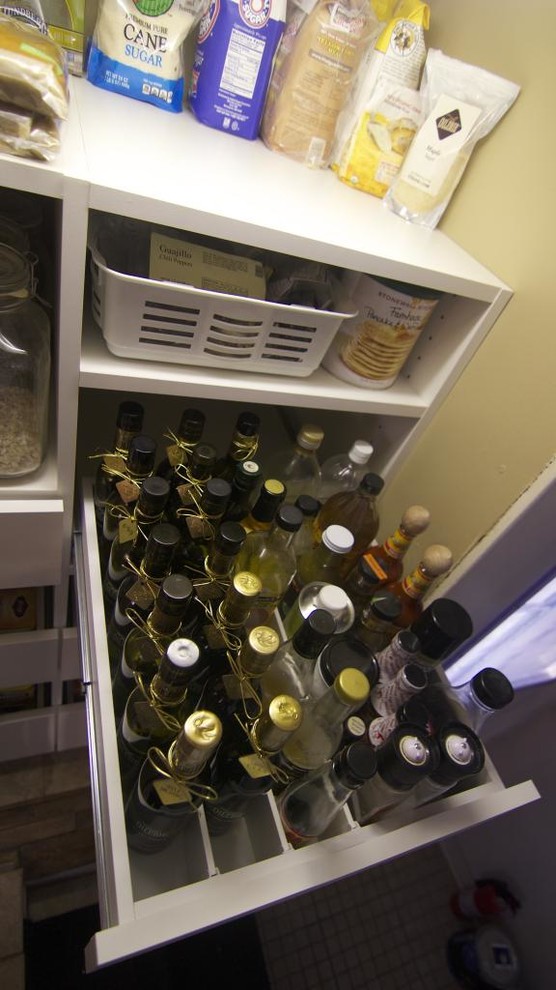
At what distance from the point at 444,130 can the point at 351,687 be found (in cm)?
81

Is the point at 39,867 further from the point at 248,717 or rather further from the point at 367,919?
the point at 248,717

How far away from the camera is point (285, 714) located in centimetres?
54

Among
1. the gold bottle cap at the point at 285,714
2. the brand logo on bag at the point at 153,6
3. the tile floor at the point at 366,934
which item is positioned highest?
the brand logo on bag at the point at 153,6

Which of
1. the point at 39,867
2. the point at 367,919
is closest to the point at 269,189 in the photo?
the point at 39,867

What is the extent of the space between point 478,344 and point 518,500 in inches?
9.9

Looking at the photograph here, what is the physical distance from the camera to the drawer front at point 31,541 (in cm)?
68

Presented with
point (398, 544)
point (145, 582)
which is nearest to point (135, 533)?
point (145, 582)

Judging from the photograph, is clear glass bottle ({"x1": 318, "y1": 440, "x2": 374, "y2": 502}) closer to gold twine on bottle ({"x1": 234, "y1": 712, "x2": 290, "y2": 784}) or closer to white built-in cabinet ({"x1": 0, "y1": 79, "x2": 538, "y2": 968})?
white built-in cabinet ({"x1": 0, "y1": 79, "x2": 538, "y2": 968})

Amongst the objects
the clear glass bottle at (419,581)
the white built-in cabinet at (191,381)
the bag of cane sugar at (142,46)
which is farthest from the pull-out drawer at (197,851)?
the bag of cane sugar at (142,46)

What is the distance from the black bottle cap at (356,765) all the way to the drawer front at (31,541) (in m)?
0.47

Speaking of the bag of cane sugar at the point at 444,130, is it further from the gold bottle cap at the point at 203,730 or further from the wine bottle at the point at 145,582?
the gold bottle cap at the point at 203,730

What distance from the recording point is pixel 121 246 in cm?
71

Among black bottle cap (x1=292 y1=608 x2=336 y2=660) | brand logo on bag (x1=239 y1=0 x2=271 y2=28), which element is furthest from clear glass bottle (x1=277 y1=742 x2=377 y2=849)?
brand logo on bag (x1=239 y1=0 x2=271 y2=28)

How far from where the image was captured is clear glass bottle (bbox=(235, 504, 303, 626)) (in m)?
0.74
